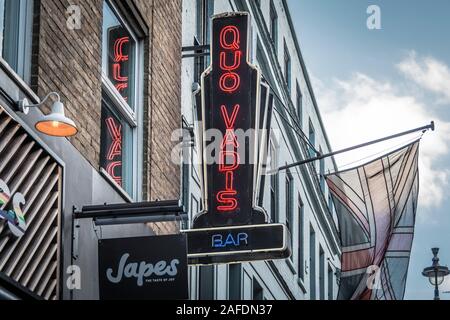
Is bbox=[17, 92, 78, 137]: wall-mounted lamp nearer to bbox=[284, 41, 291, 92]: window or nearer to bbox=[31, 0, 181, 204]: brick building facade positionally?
bbox=[31, 0, 181, 204]: brick building facade

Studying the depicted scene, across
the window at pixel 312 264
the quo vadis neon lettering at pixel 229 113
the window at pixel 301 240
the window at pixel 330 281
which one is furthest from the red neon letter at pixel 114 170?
the window at pixel 330 281

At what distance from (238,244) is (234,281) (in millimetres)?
8132

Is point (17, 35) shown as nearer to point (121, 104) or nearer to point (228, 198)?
point (121, 104)

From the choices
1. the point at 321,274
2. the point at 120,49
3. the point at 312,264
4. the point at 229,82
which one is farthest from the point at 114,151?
the point at 321,274

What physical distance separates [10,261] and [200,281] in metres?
10.2

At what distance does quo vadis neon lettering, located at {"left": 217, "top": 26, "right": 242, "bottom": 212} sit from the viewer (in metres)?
17.5

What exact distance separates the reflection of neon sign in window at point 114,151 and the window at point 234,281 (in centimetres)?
876

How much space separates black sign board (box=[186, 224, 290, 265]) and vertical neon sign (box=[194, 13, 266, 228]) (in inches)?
21.1

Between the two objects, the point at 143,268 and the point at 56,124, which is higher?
the point at 56,124

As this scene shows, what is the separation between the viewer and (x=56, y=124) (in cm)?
1171

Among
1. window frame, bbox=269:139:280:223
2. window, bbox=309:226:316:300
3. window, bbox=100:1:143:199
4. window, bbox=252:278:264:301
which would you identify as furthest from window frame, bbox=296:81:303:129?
A: window, bbox=100:1:143:199

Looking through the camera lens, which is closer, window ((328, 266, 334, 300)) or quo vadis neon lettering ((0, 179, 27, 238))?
quo vadis neon lettering ((0, 179, 27, 238))

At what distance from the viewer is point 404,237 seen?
59.0 ft

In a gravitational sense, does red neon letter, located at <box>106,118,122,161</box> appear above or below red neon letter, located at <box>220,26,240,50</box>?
below
